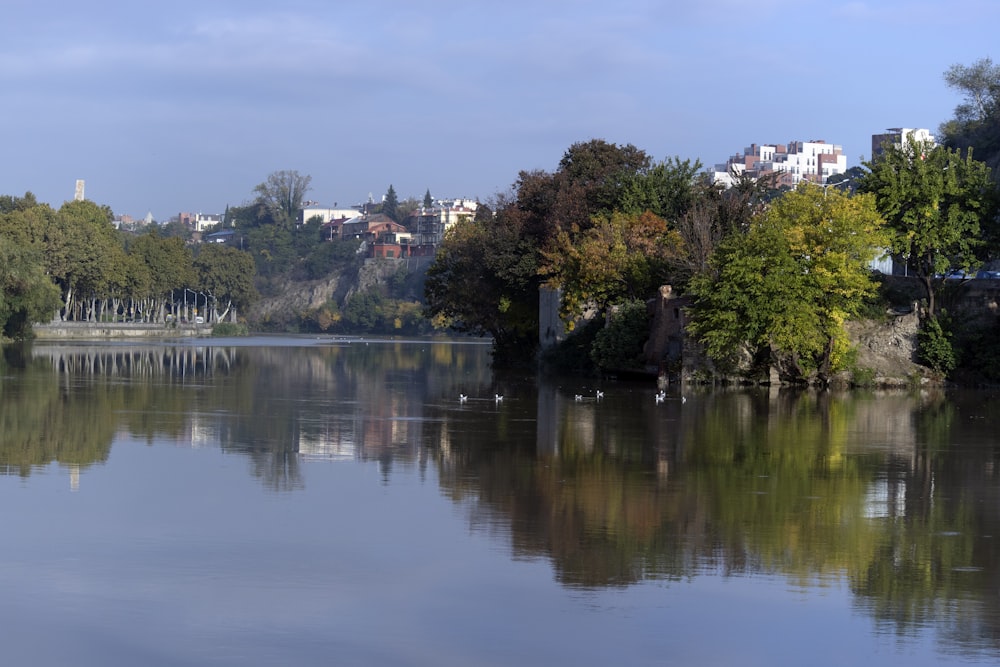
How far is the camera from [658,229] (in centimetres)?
4847

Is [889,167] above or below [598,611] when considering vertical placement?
above

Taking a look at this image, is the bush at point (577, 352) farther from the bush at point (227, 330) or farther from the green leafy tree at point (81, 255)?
the bush at point (227, 330)

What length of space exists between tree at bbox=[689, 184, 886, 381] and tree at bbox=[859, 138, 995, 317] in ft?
5.18

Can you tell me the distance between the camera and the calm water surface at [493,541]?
9.77m

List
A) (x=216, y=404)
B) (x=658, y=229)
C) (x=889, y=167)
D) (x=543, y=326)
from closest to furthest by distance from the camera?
1. (x=216, y=404)
2. (x=889, y=167)
3. (x=658, y=229)
4. (x=543, y=326)

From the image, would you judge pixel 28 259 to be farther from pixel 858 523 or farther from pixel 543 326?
pixel 858 523

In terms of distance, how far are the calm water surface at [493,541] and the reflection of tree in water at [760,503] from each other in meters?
0.06

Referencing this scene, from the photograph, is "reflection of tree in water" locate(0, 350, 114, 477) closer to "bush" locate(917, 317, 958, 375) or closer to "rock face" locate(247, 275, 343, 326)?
"bush" locate(917, 317, 958, 375)

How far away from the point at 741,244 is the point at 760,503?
76.7 ft

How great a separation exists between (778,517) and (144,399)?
2023cm

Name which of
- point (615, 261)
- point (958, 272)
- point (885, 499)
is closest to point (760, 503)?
point (885, 499)

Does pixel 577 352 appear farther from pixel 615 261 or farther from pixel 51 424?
pixel 51 424

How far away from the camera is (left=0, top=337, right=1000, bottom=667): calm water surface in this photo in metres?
9.77

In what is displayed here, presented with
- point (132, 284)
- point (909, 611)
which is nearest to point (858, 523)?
point (909, 611)
